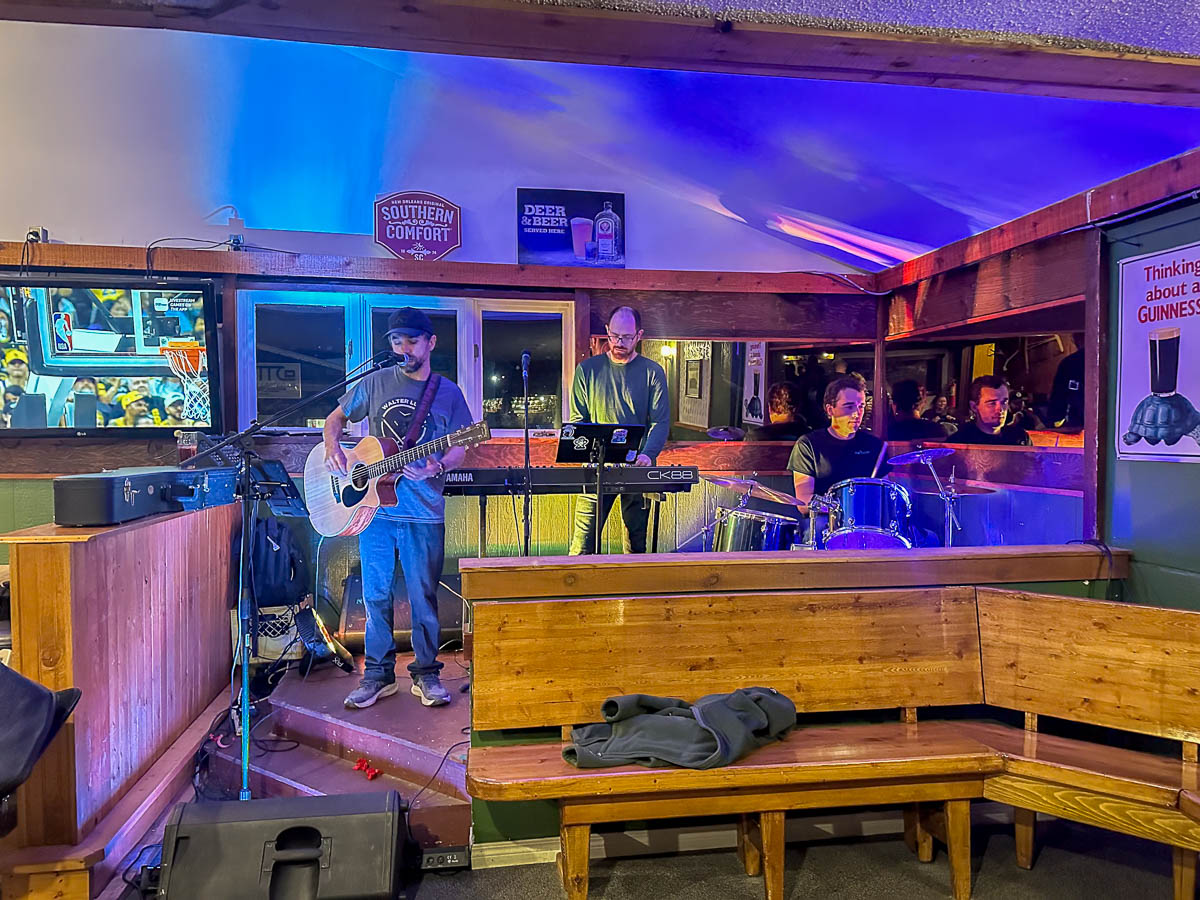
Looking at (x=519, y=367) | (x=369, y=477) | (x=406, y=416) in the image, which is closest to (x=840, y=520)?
(x=519, y=367)

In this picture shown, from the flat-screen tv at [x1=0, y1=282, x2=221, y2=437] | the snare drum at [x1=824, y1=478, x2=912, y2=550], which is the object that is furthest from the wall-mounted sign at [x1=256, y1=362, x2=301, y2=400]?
the snare drum at [x1=824, y1=478, x2=912, y2=550]

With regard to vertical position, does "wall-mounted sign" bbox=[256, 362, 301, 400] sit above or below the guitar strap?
above

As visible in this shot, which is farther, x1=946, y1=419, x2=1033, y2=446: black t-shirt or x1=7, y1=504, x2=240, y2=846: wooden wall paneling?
x1=946, y1=419, x2=1033, y2=446: black t-shirt

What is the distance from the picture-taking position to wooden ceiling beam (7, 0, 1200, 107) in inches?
64.4

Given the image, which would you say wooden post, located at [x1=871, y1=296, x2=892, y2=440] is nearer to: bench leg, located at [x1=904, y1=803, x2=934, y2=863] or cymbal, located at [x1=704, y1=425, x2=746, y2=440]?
cymbal, located at [x1=704, y1=425, x2=746, y2=440]

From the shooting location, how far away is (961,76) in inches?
75.6

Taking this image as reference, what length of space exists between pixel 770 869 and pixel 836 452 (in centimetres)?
252

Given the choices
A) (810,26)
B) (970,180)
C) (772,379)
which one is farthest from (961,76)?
(772,379)

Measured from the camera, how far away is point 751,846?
2553mm

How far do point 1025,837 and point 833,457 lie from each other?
217 cm

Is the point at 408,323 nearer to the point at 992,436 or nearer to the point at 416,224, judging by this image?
the point at 416,224

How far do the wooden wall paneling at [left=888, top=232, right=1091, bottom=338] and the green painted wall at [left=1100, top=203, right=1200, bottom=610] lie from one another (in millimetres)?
299

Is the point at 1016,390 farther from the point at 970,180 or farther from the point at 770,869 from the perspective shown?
the point at 770,869

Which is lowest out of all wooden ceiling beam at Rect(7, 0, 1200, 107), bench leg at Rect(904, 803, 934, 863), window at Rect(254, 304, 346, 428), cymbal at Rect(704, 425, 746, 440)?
bench leg at Rect(904, 803, 934, 863)
